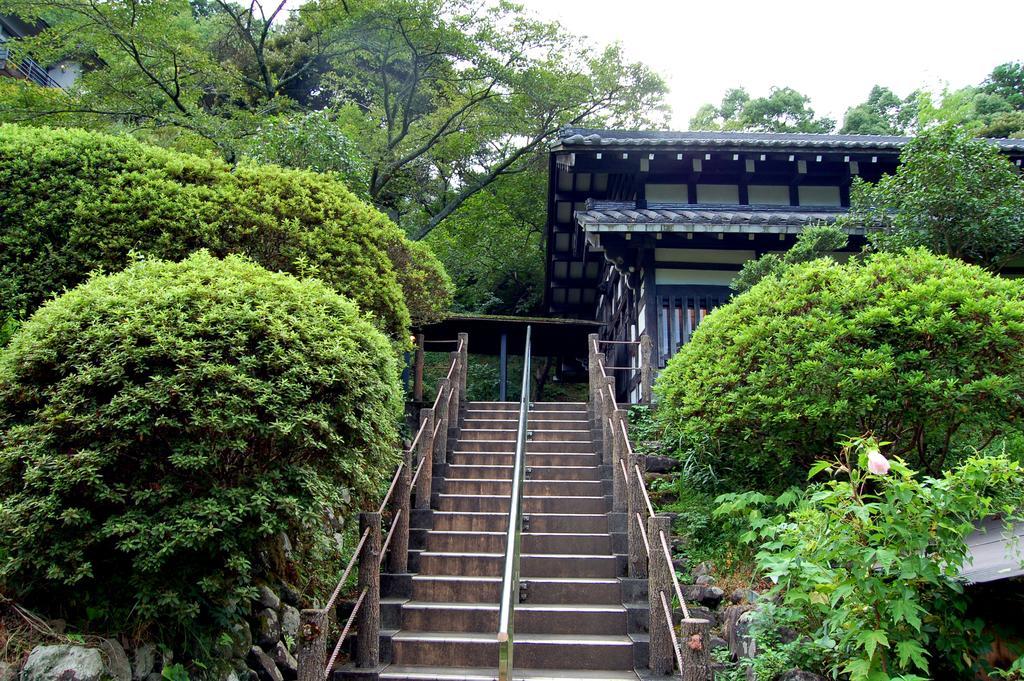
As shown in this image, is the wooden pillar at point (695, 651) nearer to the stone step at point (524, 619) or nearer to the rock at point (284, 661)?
the stone step at point (524, 619)

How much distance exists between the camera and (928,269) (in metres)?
6.04

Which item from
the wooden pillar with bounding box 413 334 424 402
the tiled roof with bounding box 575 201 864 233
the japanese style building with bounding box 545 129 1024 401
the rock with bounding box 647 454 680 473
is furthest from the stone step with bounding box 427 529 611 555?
the tiled roof with bounding box 575 201 864 233

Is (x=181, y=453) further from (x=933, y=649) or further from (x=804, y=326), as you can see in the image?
(x=804, y=326)

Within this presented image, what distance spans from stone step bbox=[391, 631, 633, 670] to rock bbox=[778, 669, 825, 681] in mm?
1237

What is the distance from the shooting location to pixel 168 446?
3977 mm

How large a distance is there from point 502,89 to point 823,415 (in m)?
14.0

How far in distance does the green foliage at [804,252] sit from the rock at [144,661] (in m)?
6.68

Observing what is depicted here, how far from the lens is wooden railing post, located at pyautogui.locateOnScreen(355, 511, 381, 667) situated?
4906mm

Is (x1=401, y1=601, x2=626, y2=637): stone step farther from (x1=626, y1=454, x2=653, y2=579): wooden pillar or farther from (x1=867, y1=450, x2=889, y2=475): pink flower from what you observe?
(x1=867, y1=450, x2=889, y2=475): pink flower

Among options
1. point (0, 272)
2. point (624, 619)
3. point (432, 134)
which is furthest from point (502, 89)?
point (624, 619)

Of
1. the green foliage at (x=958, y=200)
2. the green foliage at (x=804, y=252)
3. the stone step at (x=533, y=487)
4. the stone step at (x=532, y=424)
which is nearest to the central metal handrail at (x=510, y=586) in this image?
the stone step at (x=533, y=487)

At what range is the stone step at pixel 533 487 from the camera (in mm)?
7402

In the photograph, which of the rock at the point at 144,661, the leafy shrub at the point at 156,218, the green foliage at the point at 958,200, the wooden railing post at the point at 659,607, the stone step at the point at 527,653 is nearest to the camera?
the rock at the point at 144,661

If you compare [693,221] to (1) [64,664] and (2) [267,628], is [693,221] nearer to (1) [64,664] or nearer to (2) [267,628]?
(2) [267,628]
